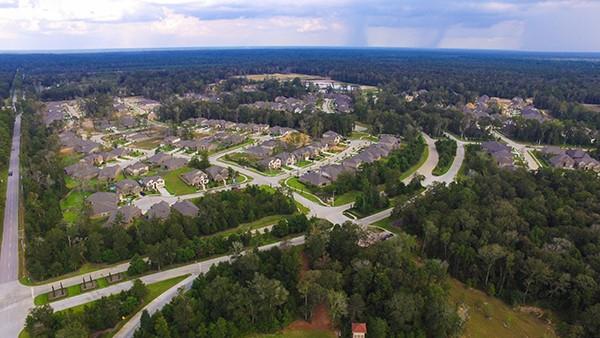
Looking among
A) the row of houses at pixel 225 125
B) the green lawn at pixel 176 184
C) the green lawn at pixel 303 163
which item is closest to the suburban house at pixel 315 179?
the green lawn at pixel 303 163

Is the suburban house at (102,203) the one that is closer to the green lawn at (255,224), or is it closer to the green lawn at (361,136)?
the green lawn at (255,224)

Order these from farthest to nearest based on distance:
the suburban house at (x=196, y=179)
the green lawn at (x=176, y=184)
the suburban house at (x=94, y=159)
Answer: the suburban house at (x=94, y=159) < the suburban house at (x=196, y=179) < the green lawn at (x=176, y=184)

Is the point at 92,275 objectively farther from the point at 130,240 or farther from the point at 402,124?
the point at 402,124

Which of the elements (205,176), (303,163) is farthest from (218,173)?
Result: (303,163)

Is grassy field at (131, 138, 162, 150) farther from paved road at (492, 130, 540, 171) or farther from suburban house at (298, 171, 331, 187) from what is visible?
paved road at (492, 130, 540, 171)

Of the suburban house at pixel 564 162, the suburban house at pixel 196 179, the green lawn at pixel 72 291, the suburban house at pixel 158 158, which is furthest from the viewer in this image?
the suburban house at pixel 564 162
